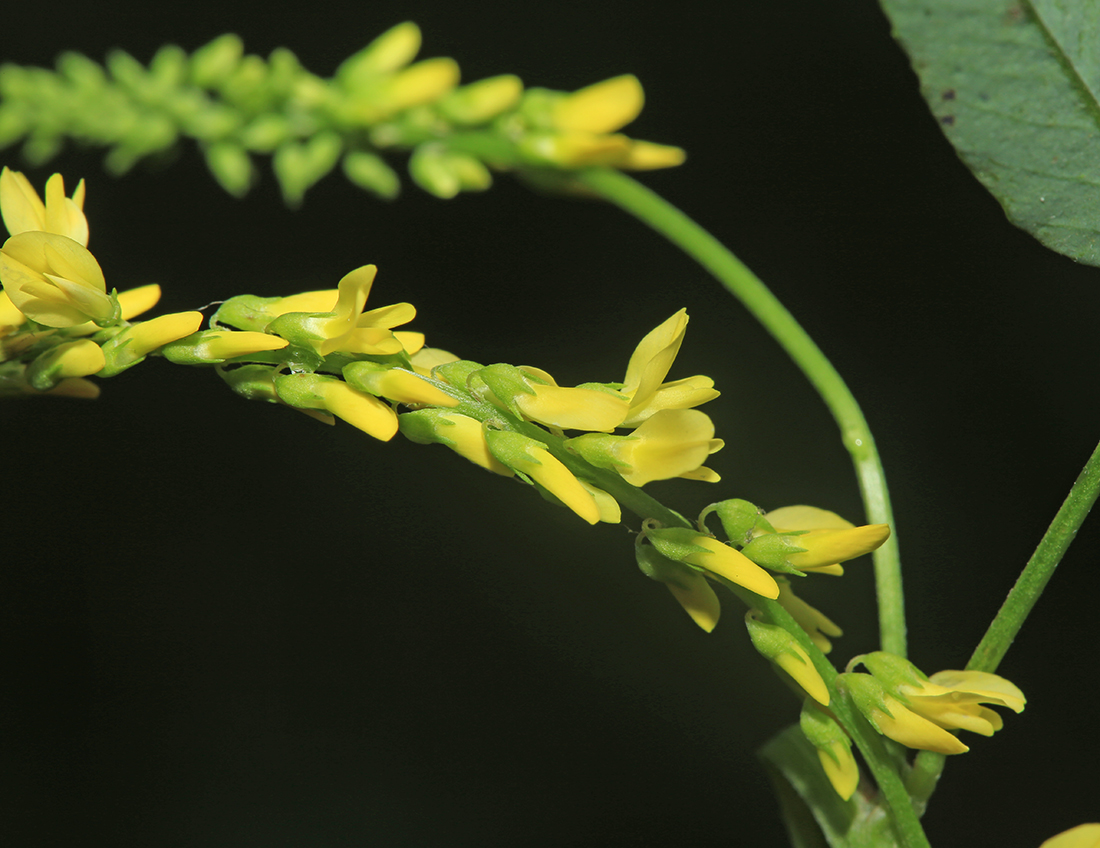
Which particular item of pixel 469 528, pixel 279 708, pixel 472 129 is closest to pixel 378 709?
pixel 279 708

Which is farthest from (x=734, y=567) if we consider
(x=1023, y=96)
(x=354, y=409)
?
(x=1023, y=96)

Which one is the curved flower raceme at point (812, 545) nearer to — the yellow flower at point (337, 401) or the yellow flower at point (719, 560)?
the yellow flower at point (719, 560)

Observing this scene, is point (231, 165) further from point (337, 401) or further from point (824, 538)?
point (824, 538)

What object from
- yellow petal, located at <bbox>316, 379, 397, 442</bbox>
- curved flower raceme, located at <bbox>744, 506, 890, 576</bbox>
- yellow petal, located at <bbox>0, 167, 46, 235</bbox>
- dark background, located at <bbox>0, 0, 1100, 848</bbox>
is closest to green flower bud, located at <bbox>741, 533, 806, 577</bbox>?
curved flower raceme, located at <bbox>744, 506, 890, 576</bbox>

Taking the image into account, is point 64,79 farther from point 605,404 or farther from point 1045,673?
point 1045,673

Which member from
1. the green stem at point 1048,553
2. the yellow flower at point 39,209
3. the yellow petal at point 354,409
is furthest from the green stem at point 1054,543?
the yellow flower at point 39,209
